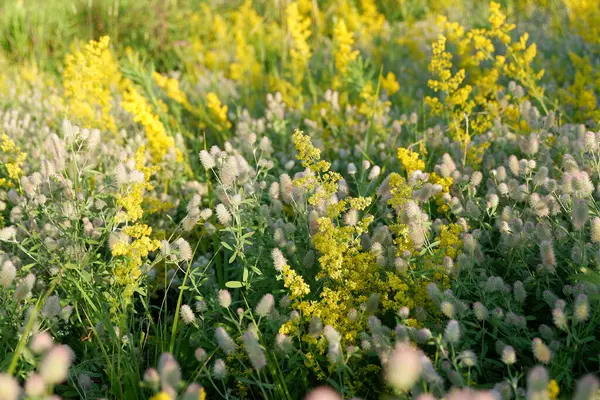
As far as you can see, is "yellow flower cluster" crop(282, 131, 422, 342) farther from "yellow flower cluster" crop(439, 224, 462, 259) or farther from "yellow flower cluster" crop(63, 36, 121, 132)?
"yellow flower cluster" crop(63, 36, 121, 132)

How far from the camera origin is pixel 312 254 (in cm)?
262

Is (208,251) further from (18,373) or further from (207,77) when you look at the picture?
(207,77)

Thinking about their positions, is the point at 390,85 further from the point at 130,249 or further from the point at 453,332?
the point at 453,332

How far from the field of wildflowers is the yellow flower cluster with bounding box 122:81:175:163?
0.05 feet

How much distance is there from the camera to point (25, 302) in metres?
2.54

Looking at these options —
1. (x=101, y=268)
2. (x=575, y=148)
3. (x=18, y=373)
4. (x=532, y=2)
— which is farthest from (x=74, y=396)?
(x=532, y=2)

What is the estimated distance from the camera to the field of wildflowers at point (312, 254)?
2.10 metres

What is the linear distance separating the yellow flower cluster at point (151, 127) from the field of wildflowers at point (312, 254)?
2 cm

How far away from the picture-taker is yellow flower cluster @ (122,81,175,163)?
3.85 m

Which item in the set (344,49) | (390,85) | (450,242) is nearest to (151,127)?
(344,49)

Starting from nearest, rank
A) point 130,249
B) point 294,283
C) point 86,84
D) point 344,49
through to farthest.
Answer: point 294,283, point 130,249, point 86,84, point 344,49

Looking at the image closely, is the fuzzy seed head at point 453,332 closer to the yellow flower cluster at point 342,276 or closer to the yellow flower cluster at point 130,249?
the yellow flower cluster at point 342,276

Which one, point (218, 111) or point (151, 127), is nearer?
point (151, 127)

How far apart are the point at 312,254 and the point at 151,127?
5.86 ft
